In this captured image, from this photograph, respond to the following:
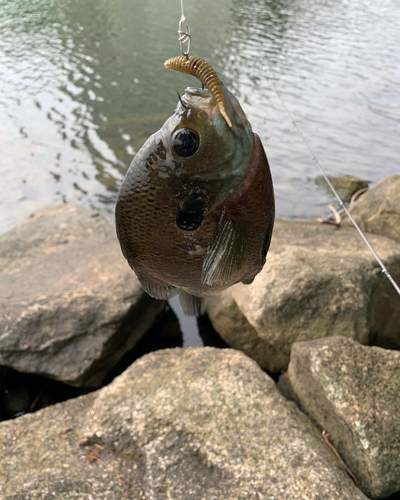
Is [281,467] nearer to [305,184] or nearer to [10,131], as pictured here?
[305,184]

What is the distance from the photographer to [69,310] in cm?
436

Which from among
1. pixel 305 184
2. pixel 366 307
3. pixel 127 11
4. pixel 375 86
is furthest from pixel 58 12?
pixel 366 307

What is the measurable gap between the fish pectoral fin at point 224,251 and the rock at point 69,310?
127 inches

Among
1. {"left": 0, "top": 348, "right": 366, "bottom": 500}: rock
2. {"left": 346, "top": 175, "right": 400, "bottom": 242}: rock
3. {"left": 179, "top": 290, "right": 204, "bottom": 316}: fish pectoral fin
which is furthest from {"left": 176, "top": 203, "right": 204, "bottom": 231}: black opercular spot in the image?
{"left": 346, "top": 175, "right": 400, "bottom": 242}: rock

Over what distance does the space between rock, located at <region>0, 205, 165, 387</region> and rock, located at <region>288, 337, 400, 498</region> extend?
196cm

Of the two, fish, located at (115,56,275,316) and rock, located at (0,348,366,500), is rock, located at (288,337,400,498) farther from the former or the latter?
fish, located at (115,56,275,316)

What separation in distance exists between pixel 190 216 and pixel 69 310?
11.1 feet

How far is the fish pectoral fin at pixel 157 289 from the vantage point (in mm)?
1618

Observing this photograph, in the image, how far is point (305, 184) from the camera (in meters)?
8.63

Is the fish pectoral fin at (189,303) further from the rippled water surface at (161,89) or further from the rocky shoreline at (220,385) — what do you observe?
the rippled water surface at (161,89)

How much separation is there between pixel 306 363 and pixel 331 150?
23.5ft

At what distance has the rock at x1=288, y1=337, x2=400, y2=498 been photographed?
111 inches

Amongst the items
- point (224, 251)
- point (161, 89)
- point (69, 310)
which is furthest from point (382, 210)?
point (161, 89)

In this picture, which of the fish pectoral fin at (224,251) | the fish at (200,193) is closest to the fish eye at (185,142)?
the fish at (200,193)
